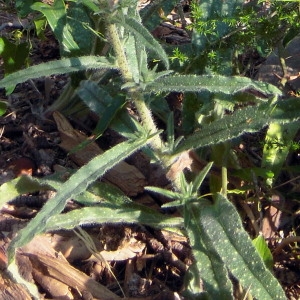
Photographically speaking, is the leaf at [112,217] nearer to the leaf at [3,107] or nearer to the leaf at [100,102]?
the leaf at [100,102]

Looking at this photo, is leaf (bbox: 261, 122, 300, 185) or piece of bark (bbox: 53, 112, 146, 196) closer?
leaf (bbox: 261, 122, 300, 185)

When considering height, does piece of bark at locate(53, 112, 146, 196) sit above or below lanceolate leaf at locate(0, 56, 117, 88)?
below

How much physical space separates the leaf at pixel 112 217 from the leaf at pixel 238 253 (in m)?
0.24

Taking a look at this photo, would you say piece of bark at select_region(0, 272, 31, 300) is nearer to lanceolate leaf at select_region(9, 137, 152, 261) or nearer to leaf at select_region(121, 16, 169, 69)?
lanceolate leaf at select_region(9, 137, 152, 261)

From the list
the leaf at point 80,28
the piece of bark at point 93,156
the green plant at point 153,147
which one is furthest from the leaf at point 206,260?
the leaf at point 80,28

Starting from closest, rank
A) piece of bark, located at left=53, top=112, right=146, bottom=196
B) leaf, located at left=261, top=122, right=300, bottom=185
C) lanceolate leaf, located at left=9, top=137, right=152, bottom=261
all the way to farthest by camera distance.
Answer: lanceolate leaf, located at left=9, top=137, right=152, bottom=261 → leaf, located at left=261, top=122, right=300, bottom=185 → piece of bark, located at left=53, top=112, right=146, bottom=196

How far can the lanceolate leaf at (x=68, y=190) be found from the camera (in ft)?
6.08

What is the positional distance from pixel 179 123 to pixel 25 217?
0.78m

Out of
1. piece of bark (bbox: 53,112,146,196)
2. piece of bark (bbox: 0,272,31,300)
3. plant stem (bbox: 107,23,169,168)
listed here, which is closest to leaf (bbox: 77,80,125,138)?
plant stem (bbox: 107,23,169,168)

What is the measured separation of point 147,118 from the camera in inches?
84.4

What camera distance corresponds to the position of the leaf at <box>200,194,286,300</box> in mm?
1884

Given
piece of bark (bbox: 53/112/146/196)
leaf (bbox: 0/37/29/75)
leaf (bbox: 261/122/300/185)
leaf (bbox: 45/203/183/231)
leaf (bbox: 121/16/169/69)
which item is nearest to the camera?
leaf (bbox: 121/16/169/69)

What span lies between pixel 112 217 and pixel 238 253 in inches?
18.4

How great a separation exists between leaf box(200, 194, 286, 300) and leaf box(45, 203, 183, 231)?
0.24m
